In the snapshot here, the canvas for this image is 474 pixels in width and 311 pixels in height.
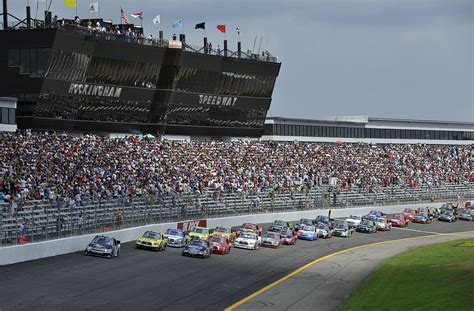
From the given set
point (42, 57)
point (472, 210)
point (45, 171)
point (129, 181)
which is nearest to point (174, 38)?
point (42, 57)

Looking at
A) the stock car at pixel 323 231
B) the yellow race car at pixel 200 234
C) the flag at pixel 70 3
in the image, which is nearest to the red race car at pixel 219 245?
the yellow race car at pixel 200 234

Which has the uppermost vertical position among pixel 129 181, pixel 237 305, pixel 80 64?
A: pixel 80 64

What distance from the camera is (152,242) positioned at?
5438cm

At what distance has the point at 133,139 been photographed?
254 feet

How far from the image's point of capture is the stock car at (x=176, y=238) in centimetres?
5731

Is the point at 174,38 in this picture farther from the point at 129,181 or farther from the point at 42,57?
the point at 129,181

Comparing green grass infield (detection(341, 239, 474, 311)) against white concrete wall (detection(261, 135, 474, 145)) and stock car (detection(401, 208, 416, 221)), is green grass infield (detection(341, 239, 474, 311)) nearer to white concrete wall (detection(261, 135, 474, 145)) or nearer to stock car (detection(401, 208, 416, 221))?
stock car (detection(401, 208, 416, 221))

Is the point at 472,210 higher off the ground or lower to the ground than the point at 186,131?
lower

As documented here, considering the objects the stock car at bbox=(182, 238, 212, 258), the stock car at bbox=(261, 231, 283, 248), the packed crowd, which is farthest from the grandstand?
the stock car at bbox=(182, 238, 212, 258)

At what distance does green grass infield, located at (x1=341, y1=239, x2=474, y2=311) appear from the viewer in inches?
1455

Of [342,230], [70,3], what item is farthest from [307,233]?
[70,3]

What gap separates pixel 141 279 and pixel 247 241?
17.8 m

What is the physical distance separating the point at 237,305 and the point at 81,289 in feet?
Result: 23.5

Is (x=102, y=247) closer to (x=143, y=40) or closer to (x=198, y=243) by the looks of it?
(x=198, y=243)
